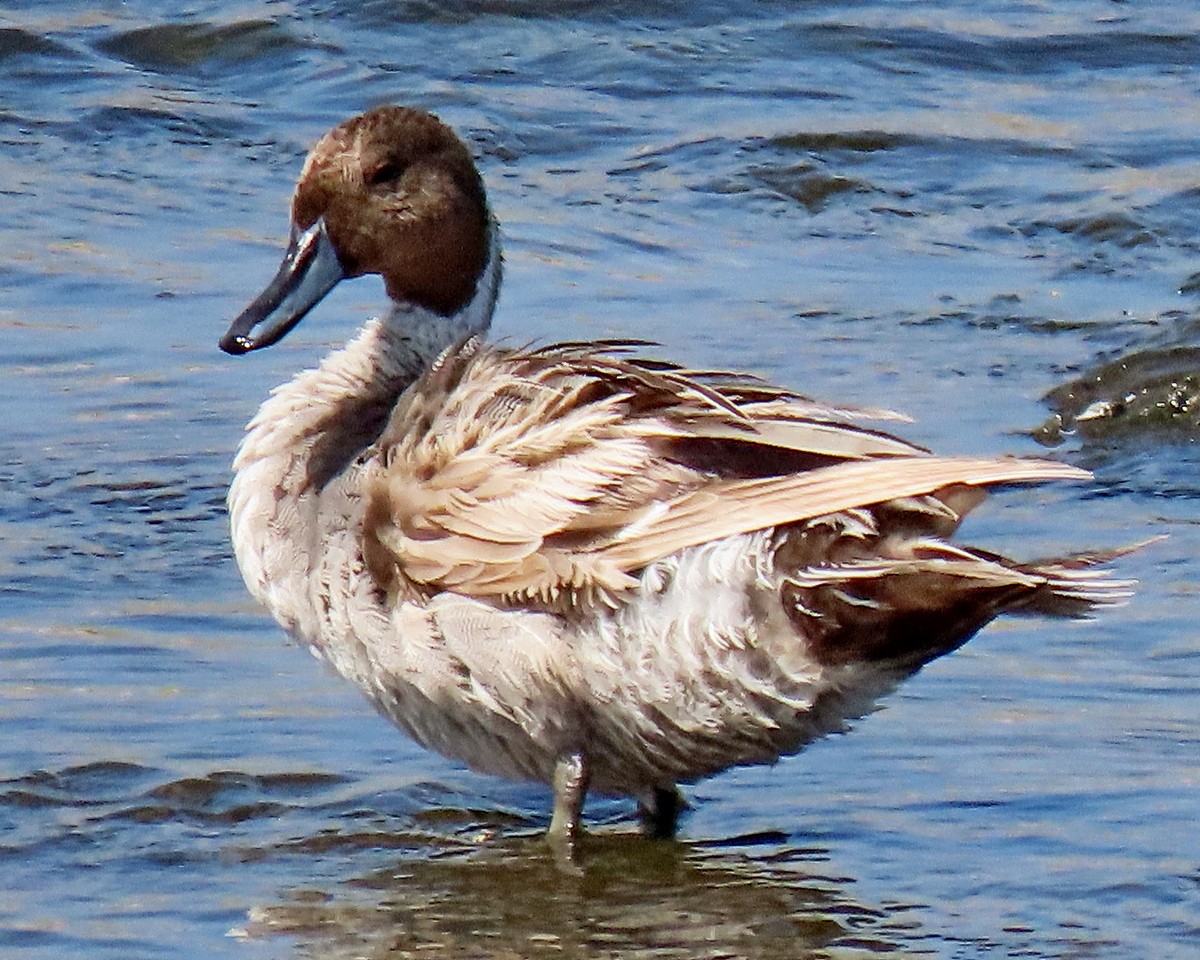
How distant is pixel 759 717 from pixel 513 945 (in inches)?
23.5

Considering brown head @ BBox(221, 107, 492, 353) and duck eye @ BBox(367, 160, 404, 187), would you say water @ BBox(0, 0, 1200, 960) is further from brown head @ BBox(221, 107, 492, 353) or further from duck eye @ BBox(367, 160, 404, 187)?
duck eye @ BBox(367, 160, 404, 187)

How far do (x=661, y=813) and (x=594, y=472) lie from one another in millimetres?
880

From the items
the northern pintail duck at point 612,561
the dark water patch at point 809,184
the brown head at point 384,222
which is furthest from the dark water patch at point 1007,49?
the northern pintail duck at point 612,561

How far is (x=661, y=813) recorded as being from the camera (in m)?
5.33

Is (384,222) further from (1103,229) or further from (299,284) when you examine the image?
(1103,229)

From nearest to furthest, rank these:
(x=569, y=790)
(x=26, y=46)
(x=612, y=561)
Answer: (x=612, y=561) < (x=569, y=790) < (x=26, y=46)

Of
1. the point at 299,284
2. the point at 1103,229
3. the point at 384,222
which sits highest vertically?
the point at 384,222

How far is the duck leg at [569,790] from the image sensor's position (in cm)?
507

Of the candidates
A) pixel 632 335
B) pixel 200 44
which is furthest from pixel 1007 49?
pixel 632 335

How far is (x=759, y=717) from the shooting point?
4.83 metres

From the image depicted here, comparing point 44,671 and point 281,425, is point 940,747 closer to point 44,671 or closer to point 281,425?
point 281,425

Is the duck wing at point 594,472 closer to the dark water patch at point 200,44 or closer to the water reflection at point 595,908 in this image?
the water reflection at point 595,908

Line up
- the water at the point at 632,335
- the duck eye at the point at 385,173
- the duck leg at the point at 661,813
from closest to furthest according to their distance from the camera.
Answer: the water at the point at 632,335 → the duck leg at the point at 661,813 → the duck eye at the point at 385,173

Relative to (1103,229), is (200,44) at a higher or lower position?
higher
